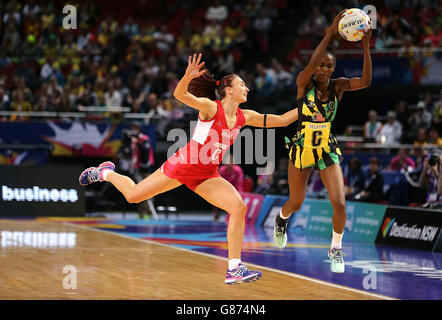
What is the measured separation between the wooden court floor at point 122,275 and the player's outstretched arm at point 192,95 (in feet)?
6.44

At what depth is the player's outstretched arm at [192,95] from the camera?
25.0ft

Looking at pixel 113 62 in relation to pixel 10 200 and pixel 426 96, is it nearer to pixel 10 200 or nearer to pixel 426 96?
pixel 10 200

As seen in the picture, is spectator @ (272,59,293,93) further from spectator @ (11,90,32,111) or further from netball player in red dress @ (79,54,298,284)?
netball player in red dress @ (79,54,298,284)

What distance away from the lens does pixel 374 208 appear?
15.0m

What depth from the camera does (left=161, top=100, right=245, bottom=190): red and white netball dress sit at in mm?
8172

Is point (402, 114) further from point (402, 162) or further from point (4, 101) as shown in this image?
point (4, 101)

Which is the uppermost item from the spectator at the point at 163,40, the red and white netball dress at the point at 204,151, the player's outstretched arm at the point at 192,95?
the spectator at the point at 163,40

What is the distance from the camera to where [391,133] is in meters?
19.6

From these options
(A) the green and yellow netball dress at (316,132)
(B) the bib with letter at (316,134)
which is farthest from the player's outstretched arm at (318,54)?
(B) the bib with letter at (316,134)

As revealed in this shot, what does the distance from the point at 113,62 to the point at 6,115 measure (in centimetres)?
547

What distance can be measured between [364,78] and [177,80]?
51.3 feet

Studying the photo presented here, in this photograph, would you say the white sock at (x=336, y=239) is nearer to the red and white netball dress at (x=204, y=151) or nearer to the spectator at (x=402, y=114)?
the red and white netball dress at (x=204, y=151)

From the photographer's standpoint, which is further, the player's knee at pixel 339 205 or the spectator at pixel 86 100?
the spectator at pixel 86 100

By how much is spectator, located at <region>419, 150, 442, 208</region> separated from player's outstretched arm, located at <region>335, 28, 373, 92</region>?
5.72 m
